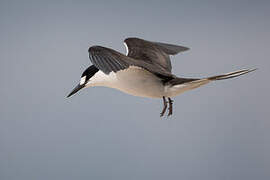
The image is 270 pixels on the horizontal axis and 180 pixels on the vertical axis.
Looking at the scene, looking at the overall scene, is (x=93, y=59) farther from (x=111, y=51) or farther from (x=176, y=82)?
(x=176, y=82)

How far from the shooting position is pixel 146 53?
2.54 meters

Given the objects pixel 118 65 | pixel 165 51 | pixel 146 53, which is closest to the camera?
pixel 118 65

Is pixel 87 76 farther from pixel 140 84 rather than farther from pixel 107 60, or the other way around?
pixel 107 60

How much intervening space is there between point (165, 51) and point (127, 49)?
10.9 inches

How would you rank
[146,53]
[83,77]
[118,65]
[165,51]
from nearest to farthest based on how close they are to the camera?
[118,65] < [83,77] < [146,53] < [165,51]

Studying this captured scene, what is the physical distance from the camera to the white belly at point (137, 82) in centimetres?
214

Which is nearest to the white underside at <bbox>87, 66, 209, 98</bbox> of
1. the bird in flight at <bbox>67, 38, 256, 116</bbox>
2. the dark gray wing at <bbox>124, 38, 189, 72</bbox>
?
the bird in flight at <bbox>67, 38, 256, 116</bbox>

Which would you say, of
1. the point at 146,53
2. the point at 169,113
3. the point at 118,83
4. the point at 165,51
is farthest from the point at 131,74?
the point at 165,51

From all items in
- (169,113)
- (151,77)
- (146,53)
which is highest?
(146,53)

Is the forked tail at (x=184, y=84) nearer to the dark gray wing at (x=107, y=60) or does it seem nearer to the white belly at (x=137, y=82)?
the white belly at (x=137, y=82)

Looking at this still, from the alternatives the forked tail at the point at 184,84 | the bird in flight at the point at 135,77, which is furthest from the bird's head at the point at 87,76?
the forked tail at the point at 184,84

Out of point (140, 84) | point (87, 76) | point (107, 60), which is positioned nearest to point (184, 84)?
point (140, 84)

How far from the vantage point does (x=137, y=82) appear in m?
2.14

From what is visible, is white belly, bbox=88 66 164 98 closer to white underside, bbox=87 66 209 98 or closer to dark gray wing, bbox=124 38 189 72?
white underside, bbox=87 66 209 98
